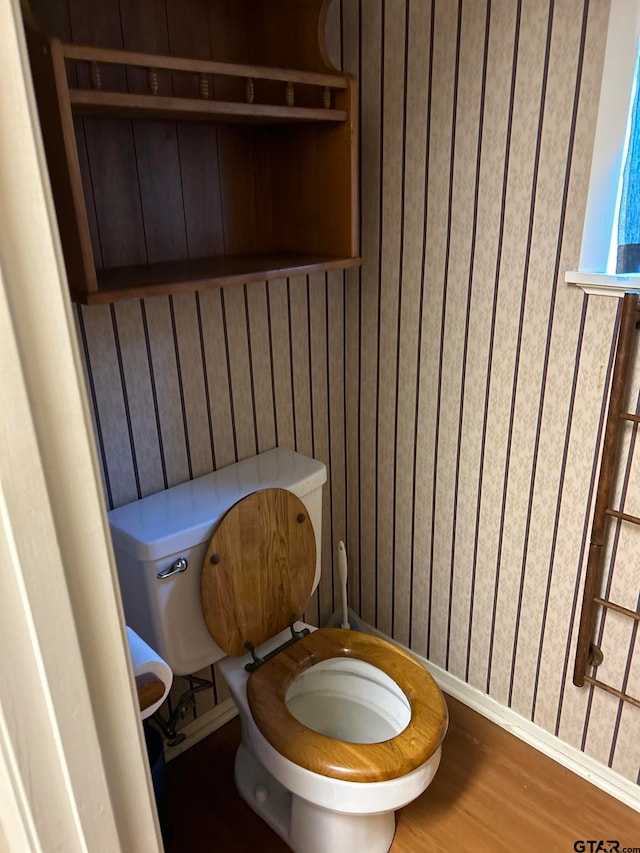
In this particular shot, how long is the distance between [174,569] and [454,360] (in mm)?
847

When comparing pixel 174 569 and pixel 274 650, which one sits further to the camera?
pixel 274 650

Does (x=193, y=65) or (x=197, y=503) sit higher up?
(x=193, y=65)

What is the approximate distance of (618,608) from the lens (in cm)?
146

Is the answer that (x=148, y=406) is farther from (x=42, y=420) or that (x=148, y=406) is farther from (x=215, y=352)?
(x=42, y=420)

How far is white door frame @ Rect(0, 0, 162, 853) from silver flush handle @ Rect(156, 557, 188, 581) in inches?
26.5

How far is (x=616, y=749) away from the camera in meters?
1.61

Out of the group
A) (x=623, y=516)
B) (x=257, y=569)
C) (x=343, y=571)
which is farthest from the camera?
(x=343, y=571)

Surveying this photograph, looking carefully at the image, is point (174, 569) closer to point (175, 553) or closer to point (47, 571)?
point (175, 553)

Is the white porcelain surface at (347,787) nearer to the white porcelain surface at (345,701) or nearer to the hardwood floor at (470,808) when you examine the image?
the white porcelain surface at (345,701)

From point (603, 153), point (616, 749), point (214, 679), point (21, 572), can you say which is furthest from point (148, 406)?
point (616, 749)

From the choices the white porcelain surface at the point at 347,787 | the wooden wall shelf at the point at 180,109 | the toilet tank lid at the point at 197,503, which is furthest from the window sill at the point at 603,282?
the white porcelain surface at the point at 347,787

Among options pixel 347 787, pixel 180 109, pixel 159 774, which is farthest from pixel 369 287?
A: pixel 159 774

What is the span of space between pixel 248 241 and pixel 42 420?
1.19m

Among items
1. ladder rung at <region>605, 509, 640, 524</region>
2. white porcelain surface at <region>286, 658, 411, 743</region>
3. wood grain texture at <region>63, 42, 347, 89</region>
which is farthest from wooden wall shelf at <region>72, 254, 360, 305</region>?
white porcelain surface at <region>286, 658, 411, 743</region>
